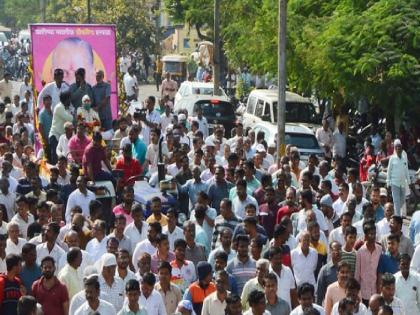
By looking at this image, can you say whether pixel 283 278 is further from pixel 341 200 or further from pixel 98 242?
pixel 341 200

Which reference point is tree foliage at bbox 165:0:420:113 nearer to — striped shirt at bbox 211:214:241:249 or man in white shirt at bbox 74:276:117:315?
striped shirt at bbox 211:214:241:249

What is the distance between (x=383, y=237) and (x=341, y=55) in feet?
41.8

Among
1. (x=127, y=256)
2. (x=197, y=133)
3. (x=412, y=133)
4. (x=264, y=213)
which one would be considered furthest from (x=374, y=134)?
(x=127, y=256)

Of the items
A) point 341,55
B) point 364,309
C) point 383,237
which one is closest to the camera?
point 364,309

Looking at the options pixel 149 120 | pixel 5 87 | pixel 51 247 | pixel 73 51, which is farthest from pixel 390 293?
pixel 5 87

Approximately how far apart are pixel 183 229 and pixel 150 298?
9.64 feet

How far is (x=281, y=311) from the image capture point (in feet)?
45.2

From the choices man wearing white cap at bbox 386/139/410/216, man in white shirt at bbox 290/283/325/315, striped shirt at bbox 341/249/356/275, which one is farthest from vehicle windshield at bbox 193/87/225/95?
Answer: man in white shirt at bbox 290/283/325/315

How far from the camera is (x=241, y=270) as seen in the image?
1524cm

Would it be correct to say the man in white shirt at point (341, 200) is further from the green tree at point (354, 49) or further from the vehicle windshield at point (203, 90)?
the vehicle windshield at point (203, 90)

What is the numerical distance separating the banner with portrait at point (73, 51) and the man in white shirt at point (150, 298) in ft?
40.3

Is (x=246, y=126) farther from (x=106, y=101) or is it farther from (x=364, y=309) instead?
(x=364, y=309)

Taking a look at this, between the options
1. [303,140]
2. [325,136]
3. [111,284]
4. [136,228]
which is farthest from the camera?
[325,136]

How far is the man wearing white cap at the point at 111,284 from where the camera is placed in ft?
47.2
